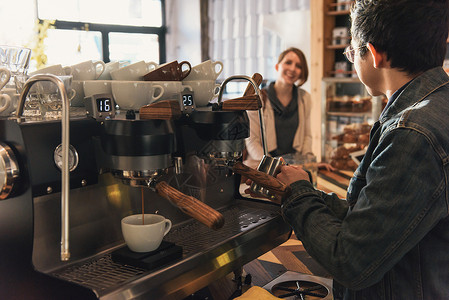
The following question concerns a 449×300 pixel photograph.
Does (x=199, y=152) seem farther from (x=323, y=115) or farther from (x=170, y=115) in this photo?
(x=323, y=115)

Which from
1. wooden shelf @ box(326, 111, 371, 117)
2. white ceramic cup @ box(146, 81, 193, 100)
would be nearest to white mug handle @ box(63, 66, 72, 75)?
white ceramic cup @ box(146, 81, 193, 100)

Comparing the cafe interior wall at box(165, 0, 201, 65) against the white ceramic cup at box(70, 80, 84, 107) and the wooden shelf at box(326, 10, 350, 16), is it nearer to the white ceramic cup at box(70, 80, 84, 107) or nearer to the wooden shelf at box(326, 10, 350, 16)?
the wooden shelf at box(326, 10, 350, 16)

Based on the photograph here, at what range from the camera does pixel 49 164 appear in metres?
0.96

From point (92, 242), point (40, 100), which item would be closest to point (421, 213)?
point (92, 242)

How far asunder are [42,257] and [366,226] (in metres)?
0.65

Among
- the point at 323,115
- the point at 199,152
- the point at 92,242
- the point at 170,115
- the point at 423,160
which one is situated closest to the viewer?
the point at 423,160

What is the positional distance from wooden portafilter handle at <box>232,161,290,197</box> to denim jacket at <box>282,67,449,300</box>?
101 mm

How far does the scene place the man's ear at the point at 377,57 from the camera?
1029 millimetres

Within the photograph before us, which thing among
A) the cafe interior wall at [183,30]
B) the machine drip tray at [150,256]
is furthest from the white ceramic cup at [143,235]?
the cafe interior wall at [183,30]

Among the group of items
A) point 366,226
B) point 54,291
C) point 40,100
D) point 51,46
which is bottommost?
point 54,291

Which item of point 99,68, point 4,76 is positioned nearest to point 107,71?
point 99,68

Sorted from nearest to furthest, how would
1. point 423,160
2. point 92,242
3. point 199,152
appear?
point 423,160 → point 92,242 → point 199,152

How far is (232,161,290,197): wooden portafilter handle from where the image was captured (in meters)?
1.13

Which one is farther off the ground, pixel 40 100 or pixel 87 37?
pixel 87 37
